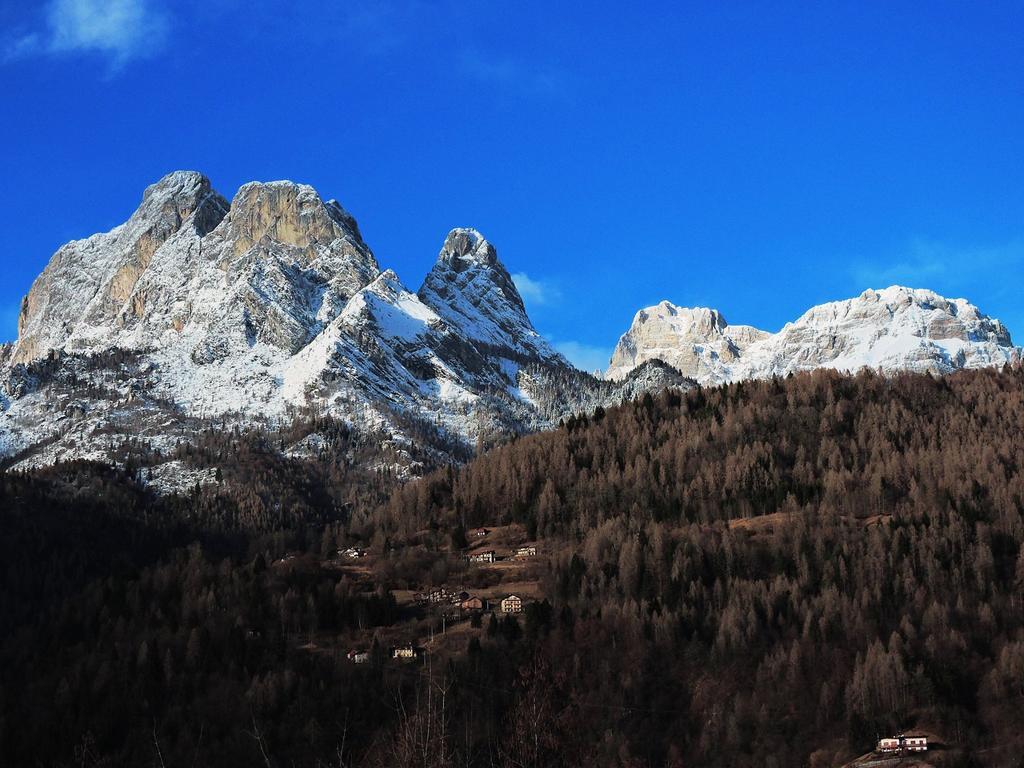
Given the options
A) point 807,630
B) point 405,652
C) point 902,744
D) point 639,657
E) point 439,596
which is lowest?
point 902,744

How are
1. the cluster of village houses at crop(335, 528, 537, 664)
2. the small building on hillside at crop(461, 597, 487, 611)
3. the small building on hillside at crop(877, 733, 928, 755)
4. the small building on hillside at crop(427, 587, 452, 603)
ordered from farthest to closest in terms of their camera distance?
the small building on hillside at crop(427, 587, 452, 603) < the small building on hillside at crop(461, 597, 487, 611) < the cluster of village houses at crop(335, 528, 537, 664) < the small building on hillside at crop(877, 733, 928, 755)

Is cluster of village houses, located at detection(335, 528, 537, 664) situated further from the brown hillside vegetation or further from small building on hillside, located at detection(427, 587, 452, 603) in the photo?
the brown hillside vegetation

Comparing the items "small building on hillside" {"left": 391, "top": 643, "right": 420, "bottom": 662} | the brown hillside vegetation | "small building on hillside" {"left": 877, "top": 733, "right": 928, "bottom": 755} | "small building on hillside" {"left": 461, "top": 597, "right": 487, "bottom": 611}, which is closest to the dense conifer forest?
the brown hillside vegetation

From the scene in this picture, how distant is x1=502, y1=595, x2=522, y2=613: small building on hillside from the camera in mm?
178500

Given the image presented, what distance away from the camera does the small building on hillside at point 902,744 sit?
133 metres

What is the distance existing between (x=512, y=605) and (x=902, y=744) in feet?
210

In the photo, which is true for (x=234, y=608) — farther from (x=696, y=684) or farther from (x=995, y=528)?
(x=995, y=528)

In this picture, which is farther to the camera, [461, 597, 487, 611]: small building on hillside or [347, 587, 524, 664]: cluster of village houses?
[461, 597, 487, 611]: small building on hillside

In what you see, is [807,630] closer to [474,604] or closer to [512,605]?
[512,605]

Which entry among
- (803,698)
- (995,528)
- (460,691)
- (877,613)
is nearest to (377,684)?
(460,691)

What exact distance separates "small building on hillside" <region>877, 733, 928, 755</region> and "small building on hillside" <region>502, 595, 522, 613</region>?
6051 cm

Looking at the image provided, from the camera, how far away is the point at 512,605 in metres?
179

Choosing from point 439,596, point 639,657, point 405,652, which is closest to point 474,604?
point 439,596

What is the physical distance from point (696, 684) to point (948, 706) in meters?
30.6
